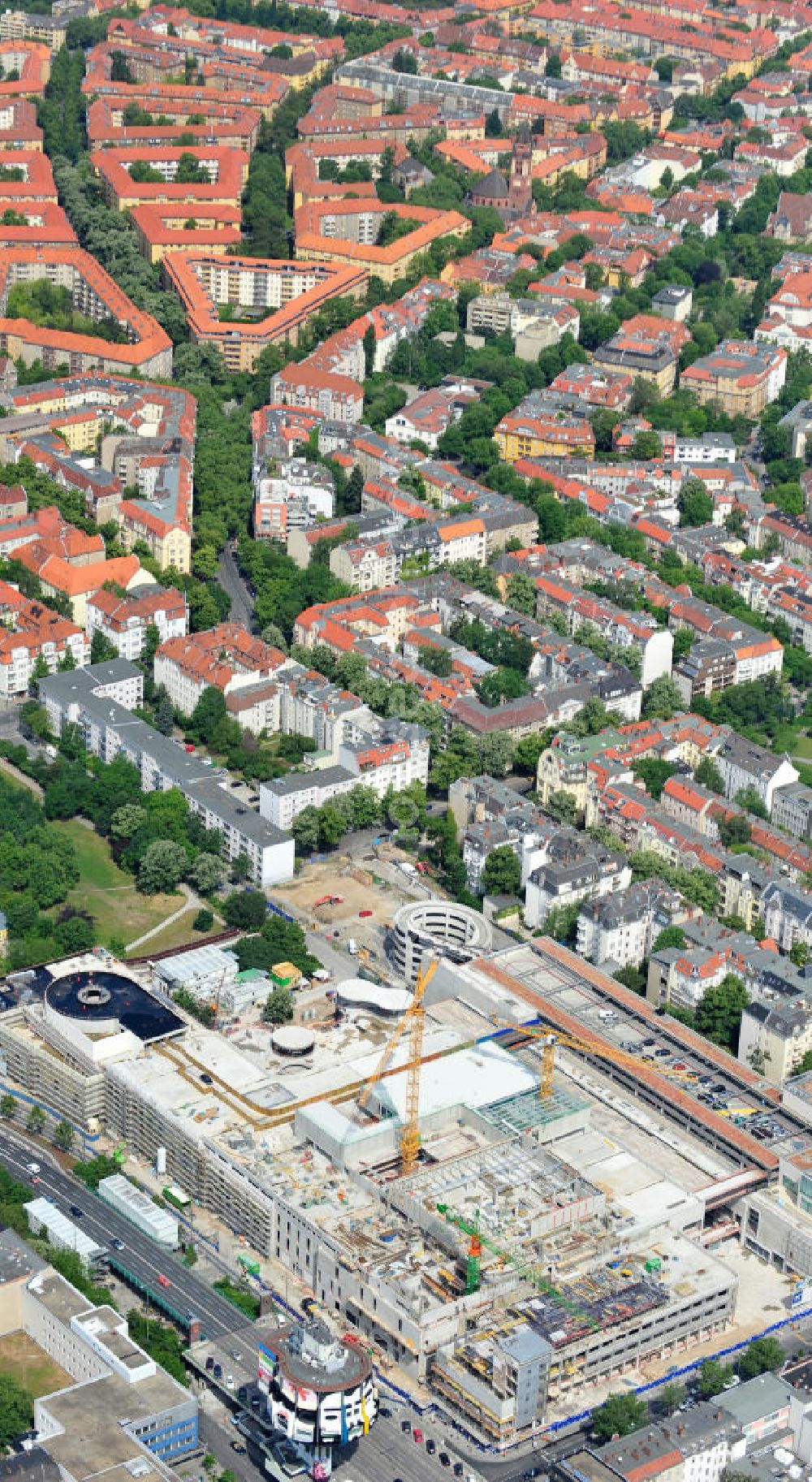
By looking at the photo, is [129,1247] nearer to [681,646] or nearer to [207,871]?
[207,871]

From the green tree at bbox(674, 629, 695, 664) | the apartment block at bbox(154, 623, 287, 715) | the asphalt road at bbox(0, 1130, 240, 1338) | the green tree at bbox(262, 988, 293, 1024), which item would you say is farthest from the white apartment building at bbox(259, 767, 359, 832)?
the asphalt road at bbox(0, 1130, 240, 1338)

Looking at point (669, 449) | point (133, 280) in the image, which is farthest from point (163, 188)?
point (669, 449)

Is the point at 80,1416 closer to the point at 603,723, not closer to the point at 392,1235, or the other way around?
the point at 392,1235

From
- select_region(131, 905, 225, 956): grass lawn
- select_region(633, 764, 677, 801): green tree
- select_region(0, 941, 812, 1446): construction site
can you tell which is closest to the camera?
select_region(0, 941, 812, 1446): construction site

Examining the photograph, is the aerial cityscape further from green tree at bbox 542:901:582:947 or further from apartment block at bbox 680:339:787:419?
apartment block at bbox 680:339:787:419

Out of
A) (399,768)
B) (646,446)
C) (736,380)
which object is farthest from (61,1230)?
(736,380)

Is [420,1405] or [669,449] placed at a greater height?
[669,449]
